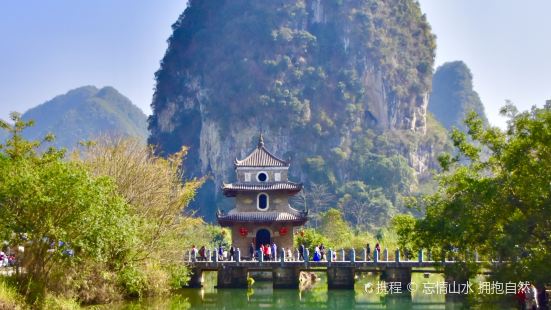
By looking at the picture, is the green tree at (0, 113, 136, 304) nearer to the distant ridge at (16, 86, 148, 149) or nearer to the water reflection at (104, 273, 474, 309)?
the water reflection at (104, 273, 474, 309)

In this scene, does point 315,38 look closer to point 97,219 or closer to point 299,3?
point 299,3

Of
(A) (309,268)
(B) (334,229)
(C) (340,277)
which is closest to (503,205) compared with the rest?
(C) (340,277)

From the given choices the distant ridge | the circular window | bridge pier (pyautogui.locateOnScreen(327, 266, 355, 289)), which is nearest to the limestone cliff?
the distant ridge

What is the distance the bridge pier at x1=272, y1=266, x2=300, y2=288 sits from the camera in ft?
106

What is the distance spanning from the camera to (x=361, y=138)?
309 feet

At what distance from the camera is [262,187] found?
125ft

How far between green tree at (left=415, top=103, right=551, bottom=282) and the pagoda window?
19.9 metres

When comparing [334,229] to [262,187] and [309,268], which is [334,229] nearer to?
[262,187]

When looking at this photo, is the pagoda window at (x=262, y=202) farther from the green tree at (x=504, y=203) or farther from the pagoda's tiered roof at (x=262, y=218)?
the green tree at (x=504, y=203)

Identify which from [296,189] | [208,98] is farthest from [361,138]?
[296,189]

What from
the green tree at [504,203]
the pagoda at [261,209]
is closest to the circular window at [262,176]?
the pagoda at [261,209]

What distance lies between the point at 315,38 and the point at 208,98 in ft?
52.8

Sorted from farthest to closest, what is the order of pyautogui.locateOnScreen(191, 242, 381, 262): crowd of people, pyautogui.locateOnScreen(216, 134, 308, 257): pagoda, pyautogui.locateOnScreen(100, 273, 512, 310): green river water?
1. pyautogui.locateOnScreen(216, 134, 308, 257): pagoda
2. pyautogui.locateOnScreen(191, 242, 381, 262): crowd of people
3. pyautogui.locateOnScreen(100, 273, 512, 310): green river water

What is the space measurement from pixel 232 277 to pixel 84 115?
396 ft
